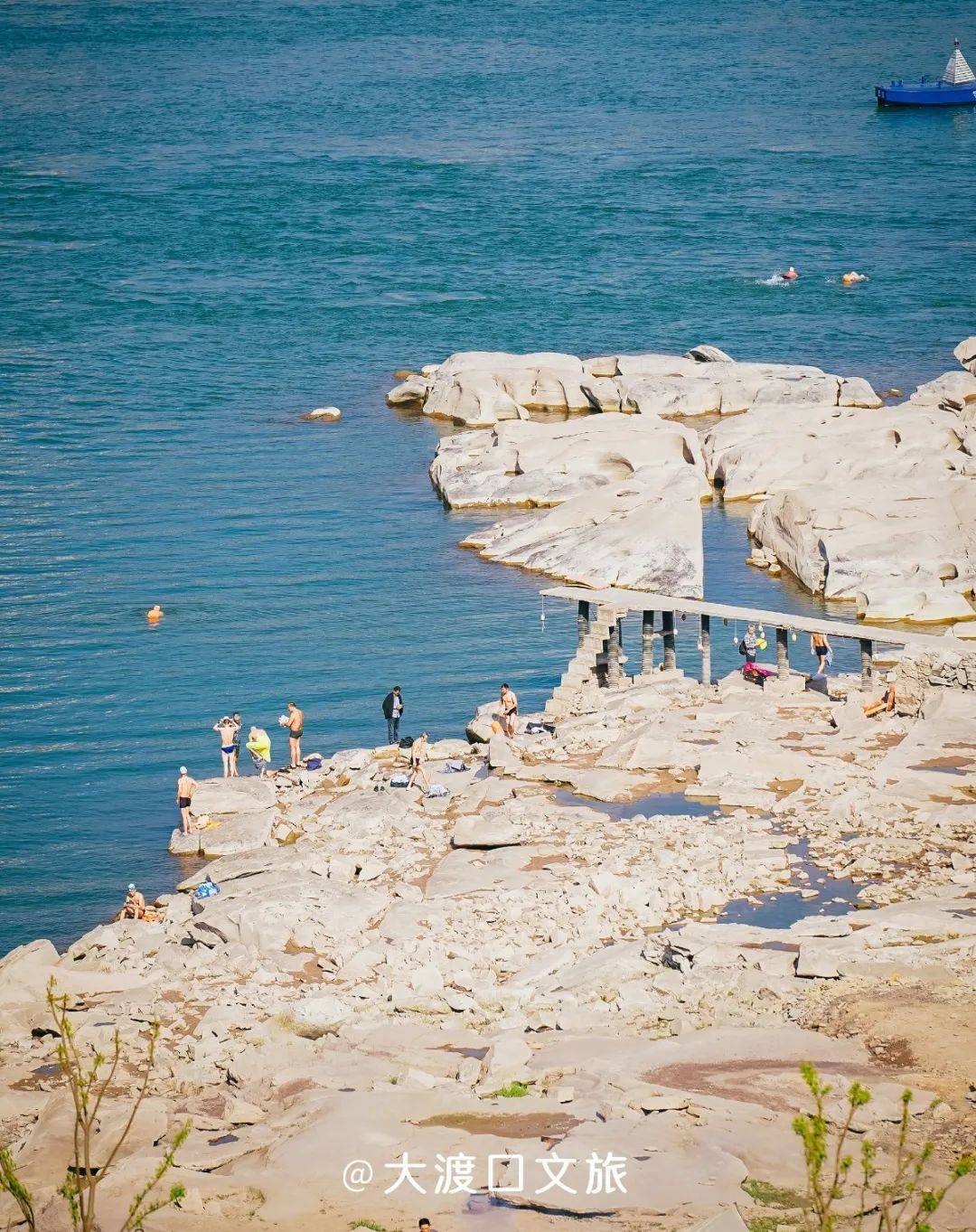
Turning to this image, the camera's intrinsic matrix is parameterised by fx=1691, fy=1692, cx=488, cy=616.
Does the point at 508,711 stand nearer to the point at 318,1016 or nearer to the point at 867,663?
the point at 867,663

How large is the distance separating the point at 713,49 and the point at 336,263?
67340mm

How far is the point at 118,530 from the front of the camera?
53.4m

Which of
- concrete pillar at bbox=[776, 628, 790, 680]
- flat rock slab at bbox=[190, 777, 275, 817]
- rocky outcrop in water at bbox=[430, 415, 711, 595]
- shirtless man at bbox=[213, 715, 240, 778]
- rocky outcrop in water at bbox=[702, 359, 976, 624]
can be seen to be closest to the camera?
flat rock slab at bbox=[190, 777, 275, 817]

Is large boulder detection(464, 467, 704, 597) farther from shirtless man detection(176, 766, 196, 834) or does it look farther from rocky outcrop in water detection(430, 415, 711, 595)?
shirtless man detection(176, 766, 196, 834)

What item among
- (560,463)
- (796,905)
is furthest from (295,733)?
(560,463)

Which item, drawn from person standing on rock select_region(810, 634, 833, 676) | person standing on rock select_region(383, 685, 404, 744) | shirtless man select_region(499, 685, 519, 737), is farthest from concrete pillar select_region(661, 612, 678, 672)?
person standing on rock select_region(383, 685, 404, 744)

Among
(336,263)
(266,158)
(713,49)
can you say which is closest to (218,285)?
(336,263)

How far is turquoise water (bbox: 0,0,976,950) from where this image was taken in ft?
137

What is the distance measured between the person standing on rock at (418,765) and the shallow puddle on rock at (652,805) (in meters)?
2.98

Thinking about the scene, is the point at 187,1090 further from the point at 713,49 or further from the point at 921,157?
the point at 713,49

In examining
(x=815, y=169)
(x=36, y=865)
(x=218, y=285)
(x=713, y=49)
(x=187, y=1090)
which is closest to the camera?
(x=187, y=1090)

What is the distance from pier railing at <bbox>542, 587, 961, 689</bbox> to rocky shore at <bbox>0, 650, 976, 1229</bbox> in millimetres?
1761

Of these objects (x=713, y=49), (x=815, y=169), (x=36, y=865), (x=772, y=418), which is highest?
(x=713, y=49)

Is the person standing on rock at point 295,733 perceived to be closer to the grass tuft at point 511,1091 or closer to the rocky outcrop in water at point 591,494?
the rocky outcrop in water at point 591,494
